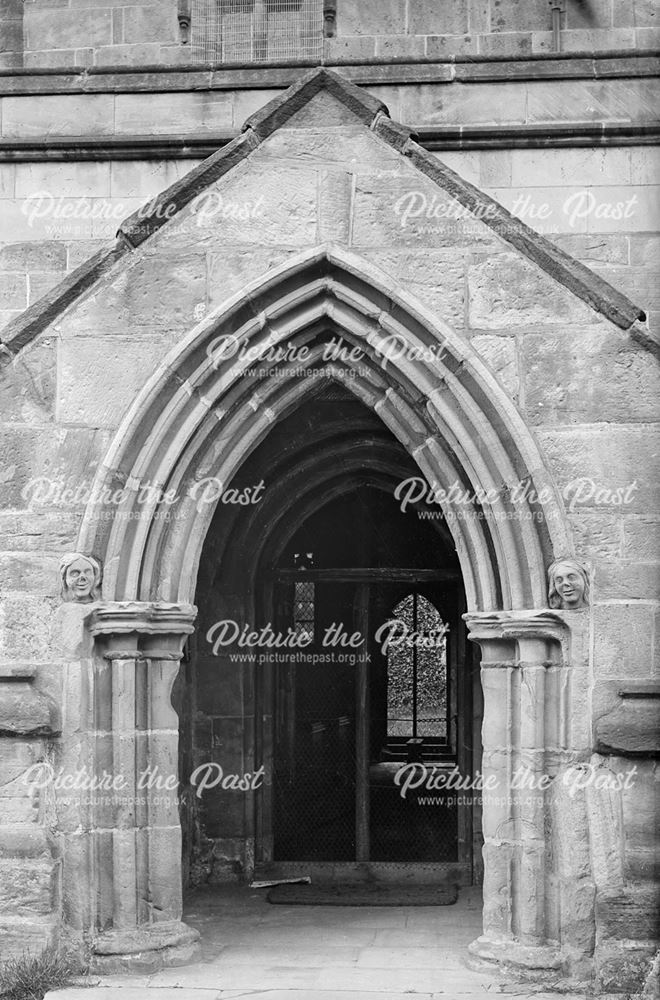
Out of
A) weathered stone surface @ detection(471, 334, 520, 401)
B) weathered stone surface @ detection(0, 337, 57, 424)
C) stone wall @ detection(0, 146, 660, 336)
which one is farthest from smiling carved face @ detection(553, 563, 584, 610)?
stone wall @ detection(0, 146, 660, 336)

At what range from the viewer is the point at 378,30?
10750 mm

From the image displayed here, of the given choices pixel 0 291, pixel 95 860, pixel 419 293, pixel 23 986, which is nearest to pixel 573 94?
pixel 419 293

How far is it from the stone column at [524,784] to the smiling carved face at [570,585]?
108 millimetres

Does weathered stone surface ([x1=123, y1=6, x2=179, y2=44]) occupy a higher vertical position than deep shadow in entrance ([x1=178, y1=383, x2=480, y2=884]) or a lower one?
higher

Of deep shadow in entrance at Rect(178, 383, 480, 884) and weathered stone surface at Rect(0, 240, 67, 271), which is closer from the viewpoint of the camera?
deep shadow in entrance at Rect(178, 383, 480, 884)

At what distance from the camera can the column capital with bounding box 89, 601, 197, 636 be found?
7.18 meters

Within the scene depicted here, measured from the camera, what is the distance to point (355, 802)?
33.1 feet

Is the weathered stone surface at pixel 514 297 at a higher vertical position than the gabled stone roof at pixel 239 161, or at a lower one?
lower

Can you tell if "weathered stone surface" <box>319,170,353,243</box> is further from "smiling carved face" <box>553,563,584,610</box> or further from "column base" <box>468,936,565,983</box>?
"column base" <box>468,936,565,983</box>

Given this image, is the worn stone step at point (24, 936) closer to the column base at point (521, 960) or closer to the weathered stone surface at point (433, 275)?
the column base at point (521, 960)

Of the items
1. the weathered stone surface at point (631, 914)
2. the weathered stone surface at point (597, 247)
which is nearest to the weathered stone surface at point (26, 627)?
the weathered stone surface at point (631, 914)

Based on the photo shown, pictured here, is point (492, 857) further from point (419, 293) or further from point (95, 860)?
point (419, 293)

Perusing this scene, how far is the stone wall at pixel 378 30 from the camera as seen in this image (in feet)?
34.8

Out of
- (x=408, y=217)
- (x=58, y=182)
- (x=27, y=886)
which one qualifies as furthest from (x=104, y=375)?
(x=58, y=182)
